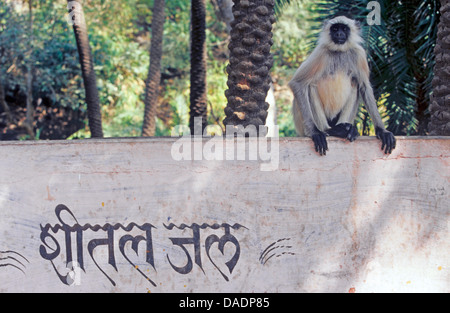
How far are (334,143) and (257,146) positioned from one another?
23.5 inches

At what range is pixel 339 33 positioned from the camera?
16.8ft

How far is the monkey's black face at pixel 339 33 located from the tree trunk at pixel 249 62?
83cm

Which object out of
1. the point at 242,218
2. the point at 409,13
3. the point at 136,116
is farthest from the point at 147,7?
the point at 242,218

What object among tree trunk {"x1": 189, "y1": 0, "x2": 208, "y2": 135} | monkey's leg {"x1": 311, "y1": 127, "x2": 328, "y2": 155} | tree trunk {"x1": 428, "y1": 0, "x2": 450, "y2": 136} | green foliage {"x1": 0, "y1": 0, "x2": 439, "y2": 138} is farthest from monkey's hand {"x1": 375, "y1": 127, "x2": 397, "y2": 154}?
tree trunk {"x1": 189, "y1": 0, "x2": 208, "y2": 135}

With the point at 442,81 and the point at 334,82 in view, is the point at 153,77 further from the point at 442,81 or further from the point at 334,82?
the point at 442,81

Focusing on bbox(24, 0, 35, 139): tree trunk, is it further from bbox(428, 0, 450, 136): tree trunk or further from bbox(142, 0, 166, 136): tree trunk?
bbox(428, 0, 450, 136): tree trunk

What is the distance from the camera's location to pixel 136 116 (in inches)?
606

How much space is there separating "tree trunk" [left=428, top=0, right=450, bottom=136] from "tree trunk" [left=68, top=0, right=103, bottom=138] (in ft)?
18.1

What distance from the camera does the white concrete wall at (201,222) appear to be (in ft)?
12.9

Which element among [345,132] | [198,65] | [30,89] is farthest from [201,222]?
[30,89]

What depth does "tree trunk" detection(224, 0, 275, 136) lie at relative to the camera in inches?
226

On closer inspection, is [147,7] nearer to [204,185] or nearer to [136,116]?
[136,116]

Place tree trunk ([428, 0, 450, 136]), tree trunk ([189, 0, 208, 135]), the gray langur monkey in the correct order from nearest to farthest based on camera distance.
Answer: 1. the gray langur monkey
2. tree trunk ([428, 0, 450, 136])
3. tree trunk ([189, 0, 208, 135])

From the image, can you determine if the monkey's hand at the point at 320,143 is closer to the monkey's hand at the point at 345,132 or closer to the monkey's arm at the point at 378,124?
the monkey's hand at the point at 345,132
